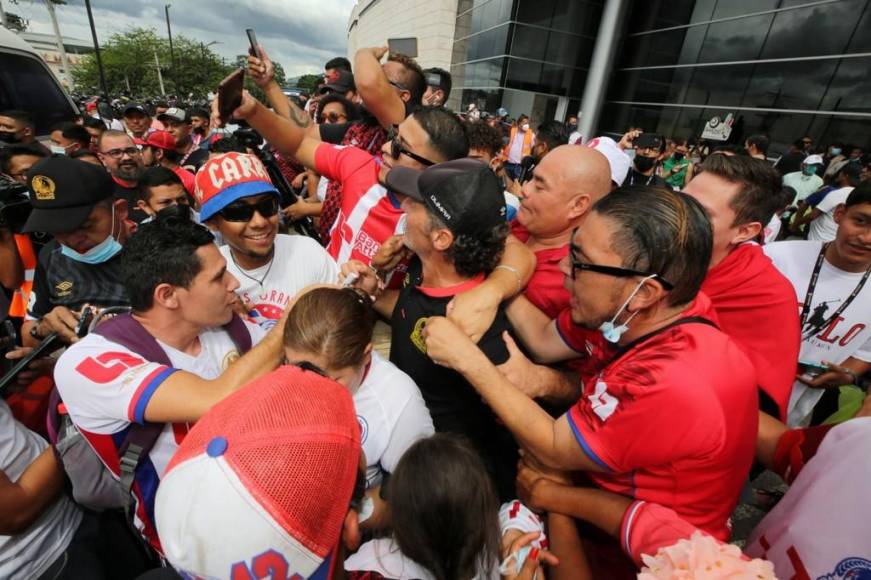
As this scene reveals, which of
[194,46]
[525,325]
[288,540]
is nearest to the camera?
[288,540]

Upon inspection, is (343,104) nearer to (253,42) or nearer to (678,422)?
(253,42)

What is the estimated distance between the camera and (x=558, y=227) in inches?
93.6

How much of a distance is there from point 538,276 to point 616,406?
1095mm

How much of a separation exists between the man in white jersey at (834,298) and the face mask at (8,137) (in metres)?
8.74

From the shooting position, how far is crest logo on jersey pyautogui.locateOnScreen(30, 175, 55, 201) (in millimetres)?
2443

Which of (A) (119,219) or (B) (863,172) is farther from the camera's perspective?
(B) (863,172)

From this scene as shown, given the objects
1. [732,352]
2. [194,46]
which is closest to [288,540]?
[732,352]

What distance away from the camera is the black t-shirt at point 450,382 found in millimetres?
1899

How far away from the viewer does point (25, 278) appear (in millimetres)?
3113

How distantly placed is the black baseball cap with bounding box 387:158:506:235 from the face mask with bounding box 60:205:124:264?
2.28 m

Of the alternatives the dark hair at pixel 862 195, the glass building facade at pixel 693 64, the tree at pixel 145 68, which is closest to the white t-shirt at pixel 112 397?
the dark hair at pixel 862 195

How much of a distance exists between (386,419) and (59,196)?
258 cm

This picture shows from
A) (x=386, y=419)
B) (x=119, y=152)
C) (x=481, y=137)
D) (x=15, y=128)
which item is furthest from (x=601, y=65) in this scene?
(x=386, y=419)

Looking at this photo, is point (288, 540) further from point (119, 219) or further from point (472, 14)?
point (472, 14)
